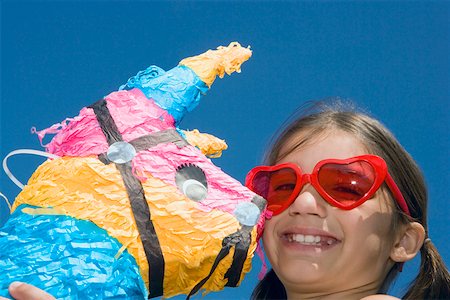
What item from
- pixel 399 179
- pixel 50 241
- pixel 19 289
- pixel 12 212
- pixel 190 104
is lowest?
pixel 19 289

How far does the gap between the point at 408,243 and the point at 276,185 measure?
14.6 inches

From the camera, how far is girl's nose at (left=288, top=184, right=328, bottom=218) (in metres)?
1.67

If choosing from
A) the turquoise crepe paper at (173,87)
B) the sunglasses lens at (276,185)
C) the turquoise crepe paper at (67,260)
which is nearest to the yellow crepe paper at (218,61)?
the turquoise crepe paper at (173,87)

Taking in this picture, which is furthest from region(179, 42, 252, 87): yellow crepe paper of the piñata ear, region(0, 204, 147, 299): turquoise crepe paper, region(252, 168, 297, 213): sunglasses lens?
region(0, 204, 147, 299): turquoise crepe paper

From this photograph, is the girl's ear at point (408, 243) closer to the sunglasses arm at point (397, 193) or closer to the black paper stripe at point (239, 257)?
the sunglasses arm at point (397, 193)

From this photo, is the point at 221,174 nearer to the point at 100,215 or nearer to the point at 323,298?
the point at 100,215

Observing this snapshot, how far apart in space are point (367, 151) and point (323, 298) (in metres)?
0.38

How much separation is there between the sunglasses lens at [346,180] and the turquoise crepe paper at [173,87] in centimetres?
36

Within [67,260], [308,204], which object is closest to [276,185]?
[308,204]

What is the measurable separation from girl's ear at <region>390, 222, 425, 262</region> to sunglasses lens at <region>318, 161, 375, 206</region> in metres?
0.20

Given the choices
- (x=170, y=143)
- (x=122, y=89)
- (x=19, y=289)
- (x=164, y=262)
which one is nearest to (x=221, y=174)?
(x=170, y=143)

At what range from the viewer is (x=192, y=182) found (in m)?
1.51

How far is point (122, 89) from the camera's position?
171 centimetres

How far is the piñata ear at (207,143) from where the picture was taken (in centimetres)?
182
